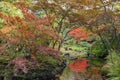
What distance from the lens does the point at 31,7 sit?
11.4m

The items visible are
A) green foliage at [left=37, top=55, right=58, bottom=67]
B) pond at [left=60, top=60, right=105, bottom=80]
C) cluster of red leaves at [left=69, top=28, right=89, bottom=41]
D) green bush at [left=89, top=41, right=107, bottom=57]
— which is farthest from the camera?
green bush at [left=89, top=41, right=107, bottom=57]

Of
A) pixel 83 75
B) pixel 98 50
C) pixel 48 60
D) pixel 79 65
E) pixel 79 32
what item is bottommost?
pixel 83 75

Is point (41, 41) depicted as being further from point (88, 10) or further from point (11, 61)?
point (88, 10)

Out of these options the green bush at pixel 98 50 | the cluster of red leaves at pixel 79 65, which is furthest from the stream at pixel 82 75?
the green bush at pixel 98 50

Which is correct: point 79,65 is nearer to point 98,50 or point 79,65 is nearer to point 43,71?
point 43,71

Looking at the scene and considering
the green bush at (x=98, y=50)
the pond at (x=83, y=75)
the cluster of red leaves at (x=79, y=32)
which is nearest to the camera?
the pond at (x=83, y=75)

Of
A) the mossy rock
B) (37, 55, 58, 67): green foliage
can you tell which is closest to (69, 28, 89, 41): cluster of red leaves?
the mossy rock

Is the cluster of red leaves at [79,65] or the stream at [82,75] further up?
the cluster of red leaves at [79,65]

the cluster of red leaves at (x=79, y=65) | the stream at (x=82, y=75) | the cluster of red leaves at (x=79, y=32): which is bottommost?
the stream at (x=82, y=75)

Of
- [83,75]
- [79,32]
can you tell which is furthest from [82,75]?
[79,32]

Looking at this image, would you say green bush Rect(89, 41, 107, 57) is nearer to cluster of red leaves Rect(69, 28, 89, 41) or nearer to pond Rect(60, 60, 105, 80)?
cluster of red leaves Rect(69, 28, 89, 41)

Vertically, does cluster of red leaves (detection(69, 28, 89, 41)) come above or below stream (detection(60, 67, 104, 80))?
above

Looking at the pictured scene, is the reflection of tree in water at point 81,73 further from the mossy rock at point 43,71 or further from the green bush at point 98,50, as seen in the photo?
the green bush at point 98,50

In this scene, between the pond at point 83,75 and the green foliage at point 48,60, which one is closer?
the pond at point 83,75
